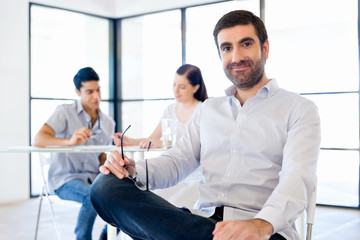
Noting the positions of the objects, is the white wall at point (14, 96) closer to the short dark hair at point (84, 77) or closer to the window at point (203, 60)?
the window at point (203, 60)

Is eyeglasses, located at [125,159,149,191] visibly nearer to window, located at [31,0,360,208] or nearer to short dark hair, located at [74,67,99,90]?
short dark hair, located at [74,67,99,90]

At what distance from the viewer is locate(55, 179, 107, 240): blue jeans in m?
2.92

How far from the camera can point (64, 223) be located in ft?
15.1

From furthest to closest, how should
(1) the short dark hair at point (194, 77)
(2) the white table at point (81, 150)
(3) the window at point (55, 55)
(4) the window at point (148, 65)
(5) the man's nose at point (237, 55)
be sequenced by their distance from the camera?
(4) the window at point (148, 65) → (3) the window at point (55, 55) → (1) the short dark hair at point (194, 77) → (2) the white table at point (81, 150) → (5) the man's nose at point (237, 55)

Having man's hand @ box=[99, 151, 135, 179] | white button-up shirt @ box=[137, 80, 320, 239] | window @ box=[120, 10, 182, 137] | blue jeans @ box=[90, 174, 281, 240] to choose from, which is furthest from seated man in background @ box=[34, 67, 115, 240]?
window @ box=[120, 10, 182, 137]

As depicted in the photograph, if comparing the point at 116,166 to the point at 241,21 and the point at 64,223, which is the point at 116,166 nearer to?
the point at 241,21

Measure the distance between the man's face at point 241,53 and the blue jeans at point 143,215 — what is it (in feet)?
1.85

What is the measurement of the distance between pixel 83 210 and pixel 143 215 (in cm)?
185

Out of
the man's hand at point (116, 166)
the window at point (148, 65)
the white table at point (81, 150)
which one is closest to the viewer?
the man's hand at point (116, 166)

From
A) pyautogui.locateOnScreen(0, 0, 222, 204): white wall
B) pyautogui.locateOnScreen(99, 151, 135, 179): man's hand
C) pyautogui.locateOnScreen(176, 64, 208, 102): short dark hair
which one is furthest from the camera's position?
pyautogui.locateOnScreen(0, 0, 222, 204): white wall

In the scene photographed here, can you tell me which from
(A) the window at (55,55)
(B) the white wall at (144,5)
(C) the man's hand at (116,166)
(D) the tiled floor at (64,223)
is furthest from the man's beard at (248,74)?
(A) the window at (55,55)

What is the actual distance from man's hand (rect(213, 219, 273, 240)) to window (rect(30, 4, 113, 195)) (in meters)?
5.32

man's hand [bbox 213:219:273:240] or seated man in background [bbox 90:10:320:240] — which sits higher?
seated man in background [bbox 90:10:320:240]

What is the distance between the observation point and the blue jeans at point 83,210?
9.59ft
